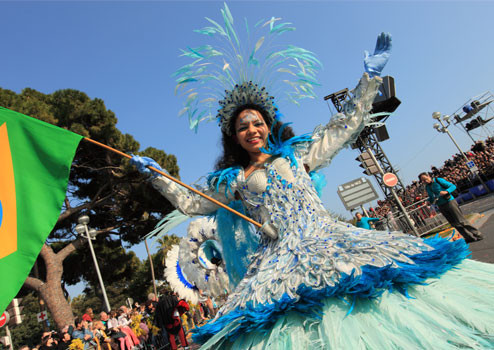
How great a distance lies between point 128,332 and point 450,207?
8.00 m

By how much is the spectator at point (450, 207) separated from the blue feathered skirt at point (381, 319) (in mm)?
4676

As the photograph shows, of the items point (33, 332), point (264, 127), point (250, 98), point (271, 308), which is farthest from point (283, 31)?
point (33, 332)

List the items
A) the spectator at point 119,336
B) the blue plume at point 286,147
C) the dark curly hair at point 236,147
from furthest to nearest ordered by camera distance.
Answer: the spectator at point 119,336, the dark curly hair at point 236,147, the blue plume at point 286,147

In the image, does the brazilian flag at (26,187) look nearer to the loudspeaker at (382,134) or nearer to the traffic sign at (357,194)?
the traffic sign at (357,194)

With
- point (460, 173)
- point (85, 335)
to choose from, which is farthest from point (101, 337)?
point (460, 173)

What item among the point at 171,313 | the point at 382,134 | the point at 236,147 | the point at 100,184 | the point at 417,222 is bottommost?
the point at 417,222

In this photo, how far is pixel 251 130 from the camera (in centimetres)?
258

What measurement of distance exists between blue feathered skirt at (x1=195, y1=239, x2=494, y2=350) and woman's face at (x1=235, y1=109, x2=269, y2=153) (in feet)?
4.71

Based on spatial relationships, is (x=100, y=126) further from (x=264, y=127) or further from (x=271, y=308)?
(x=271, y=308)

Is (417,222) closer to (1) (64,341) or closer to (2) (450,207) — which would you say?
(2) (450,207)

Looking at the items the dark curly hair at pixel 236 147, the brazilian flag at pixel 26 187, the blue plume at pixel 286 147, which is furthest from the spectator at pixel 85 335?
the blue plume at pixel 286 147

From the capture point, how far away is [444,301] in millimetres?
1286

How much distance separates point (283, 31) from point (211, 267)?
2.37m

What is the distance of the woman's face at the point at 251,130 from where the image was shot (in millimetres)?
2590
